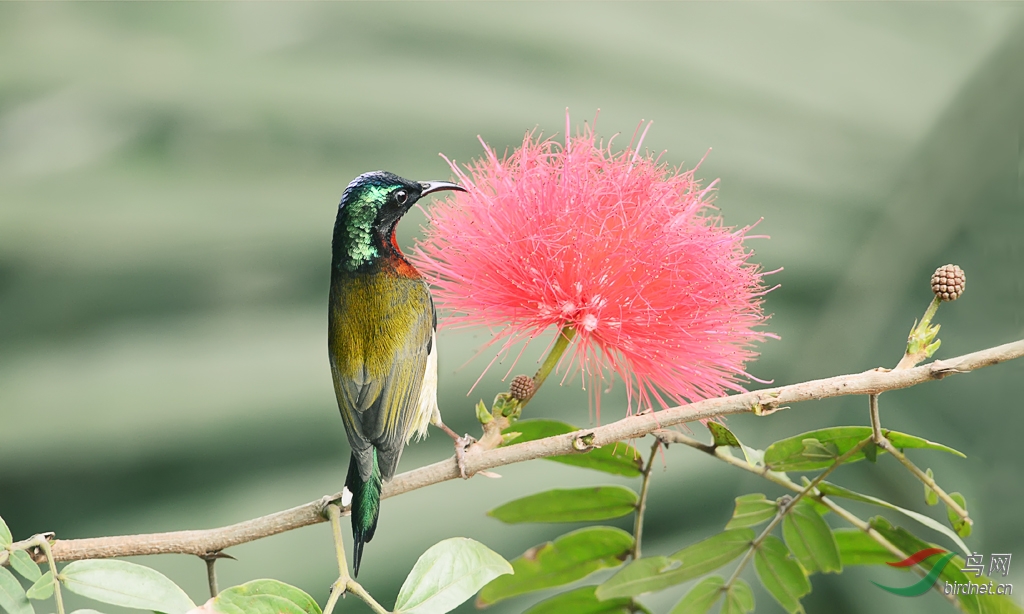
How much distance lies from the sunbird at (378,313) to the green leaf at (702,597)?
0.84 ft

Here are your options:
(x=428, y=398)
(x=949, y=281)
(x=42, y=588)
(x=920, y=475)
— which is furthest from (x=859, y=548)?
(x=42, y=588)

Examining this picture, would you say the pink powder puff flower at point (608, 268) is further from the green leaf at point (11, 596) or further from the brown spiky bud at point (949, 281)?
the green leaf at point (11, 596)

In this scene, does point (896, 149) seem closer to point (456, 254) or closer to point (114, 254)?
point (456, 254)

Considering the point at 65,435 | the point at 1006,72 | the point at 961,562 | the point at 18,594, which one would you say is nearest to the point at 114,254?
the point at 65,435


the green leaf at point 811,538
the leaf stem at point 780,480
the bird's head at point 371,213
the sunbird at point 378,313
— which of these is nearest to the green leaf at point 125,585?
the sunbird at point 378,313

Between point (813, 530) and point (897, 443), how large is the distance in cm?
10

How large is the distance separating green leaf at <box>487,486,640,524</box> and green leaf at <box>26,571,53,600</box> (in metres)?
0.31

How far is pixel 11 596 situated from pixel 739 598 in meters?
0.52

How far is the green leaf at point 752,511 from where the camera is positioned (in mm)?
624

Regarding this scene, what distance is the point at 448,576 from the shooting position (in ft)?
1.60

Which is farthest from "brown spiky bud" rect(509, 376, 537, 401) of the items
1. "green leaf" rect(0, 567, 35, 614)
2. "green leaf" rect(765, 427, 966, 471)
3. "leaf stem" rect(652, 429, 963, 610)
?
"green leaf" rect(0, 567, 35, 614)

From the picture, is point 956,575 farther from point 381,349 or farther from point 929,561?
point 381,349

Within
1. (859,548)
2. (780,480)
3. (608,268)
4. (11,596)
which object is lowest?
(859,548)

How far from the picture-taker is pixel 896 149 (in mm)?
1025
